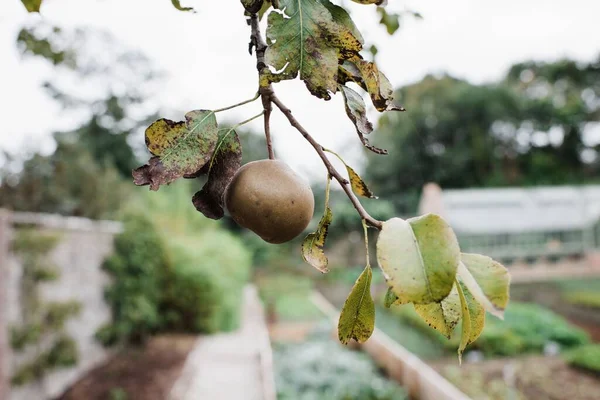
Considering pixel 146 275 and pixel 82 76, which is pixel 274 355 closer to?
pixel 146 275

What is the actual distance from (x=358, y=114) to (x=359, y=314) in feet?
0.60

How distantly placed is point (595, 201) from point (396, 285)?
18.4 metres

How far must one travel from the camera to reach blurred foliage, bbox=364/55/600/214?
63.1 feet

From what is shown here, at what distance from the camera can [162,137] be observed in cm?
46

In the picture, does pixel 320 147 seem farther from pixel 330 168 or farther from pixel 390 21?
pixel 390 21

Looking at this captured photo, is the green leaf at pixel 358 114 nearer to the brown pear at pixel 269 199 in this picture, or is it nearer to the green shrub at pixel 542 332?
the brown pear at pixel 269 199

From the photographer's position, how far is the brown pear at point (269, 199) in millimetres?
507

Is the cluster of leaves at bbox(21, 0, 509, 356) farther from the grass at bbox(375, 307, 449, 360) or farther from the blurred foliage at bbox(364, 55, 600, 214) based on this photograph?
the blurred foliage at bbox(364, 55, 600, 214)

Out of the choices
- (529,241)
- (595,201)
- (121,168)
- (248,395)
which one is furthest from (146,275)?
(595,201)

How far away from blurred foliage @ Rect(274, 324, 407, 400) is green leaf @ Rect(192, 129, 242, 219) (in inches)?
182

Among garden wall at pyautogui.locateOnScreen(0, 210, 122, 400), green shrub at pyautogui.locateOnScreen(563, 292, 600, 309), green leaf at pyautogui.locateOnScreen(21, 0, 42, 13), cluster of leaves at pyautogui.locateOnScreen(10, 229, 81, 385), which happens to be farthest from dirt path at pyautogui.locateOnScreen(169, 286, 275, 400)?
green shrub at pyautogui.locateOnScreen(563, 292, 600, 309)

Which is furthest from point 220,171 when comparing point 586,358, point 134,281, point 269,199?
point 586,358

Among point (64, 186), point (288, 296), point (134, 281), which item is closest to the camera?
point (134, 281)

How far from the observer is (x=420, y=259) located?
0.34 metres
